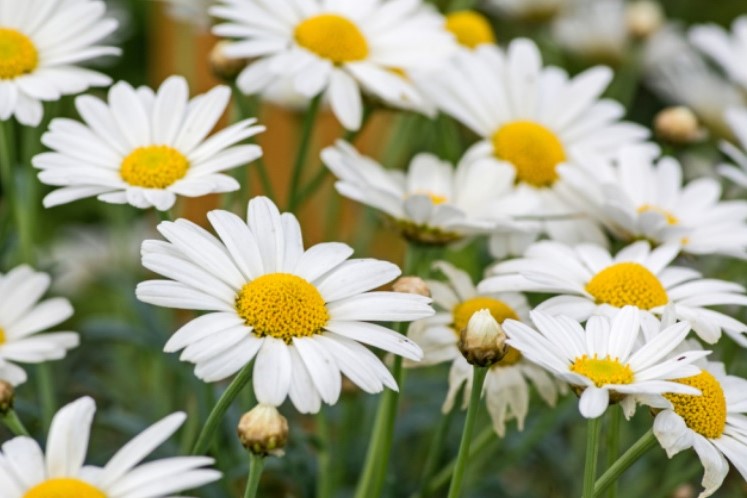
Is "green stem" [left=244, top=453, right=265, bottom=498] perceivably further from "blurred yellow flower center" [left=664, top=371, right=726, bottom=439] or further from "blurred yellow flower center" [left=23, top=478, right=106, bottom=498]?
"blurred yellow flower center" [left=664, top=371, right=726, bottom=439]

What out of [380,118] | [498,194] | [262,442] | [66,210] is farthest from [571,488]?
[66,210]

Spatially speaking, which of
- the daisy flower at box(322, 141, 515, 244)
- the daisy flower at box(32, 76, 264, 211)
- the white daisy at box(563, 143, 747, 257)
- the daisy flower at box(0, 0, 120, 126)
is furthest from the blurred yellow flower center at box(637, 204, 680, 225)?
the daisy flower at box(0, 0, 120, 126)

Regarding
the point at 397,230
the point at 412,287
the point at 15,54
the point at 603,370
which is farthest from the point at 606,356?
the point at 15,54

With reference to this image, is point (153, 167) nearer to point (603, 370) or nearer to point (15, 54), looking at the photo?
point (15, 54)

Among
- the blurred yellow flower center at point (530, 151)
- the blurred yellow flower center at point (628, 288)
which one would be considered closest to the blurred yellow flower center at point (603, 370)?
the blurred yellow flower center at point (628, 288)

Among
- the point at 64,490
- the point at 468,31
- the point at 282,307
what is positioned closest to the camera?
the point at 64,490

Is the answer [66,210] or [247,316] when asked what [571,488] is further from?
[66,210]
